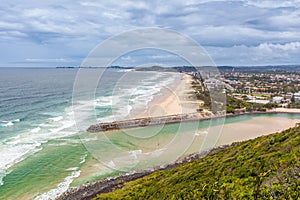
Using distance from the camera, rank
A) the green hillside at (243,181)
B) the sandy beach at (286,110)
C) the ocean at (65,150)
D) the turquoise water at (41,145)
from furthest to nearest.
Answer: the sandy beach at (286,110)
the ocean at (65,150)
the turquoise water at (41,145)
the green hillside at (243,181)

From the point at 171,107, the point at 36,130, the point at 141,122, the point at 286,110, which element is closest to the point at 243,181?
the point at 141,122

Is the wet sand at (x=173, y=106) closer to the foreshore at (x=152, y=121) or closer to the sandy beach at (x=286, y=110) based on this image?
the foreshore at (x=152, y=121)

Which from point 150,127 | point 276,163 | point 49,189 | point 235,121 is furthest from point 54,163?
point 235,121

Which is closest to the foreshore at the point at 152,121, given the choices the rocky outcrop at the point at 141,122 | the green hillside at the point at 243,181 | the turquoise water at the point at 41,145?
the rocky outcrop at the point at 141,122

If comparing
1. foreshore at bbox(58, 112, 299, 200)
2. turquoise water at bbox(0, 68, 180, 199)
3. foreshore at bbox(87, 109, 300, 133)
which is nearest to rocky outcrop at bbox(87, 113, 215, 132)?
foreshore at bbox(87, 109, 300, 133)

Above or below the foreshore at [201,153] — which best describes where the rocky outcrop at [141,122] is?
above

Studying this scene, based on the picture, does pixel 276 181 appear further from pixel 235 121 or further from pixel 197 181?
pixel 235 121

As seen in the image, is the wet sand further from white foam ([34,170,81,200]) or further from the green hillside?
the green hillside

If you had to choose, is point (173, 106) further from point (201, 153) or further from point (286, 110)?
point (201, 153)
